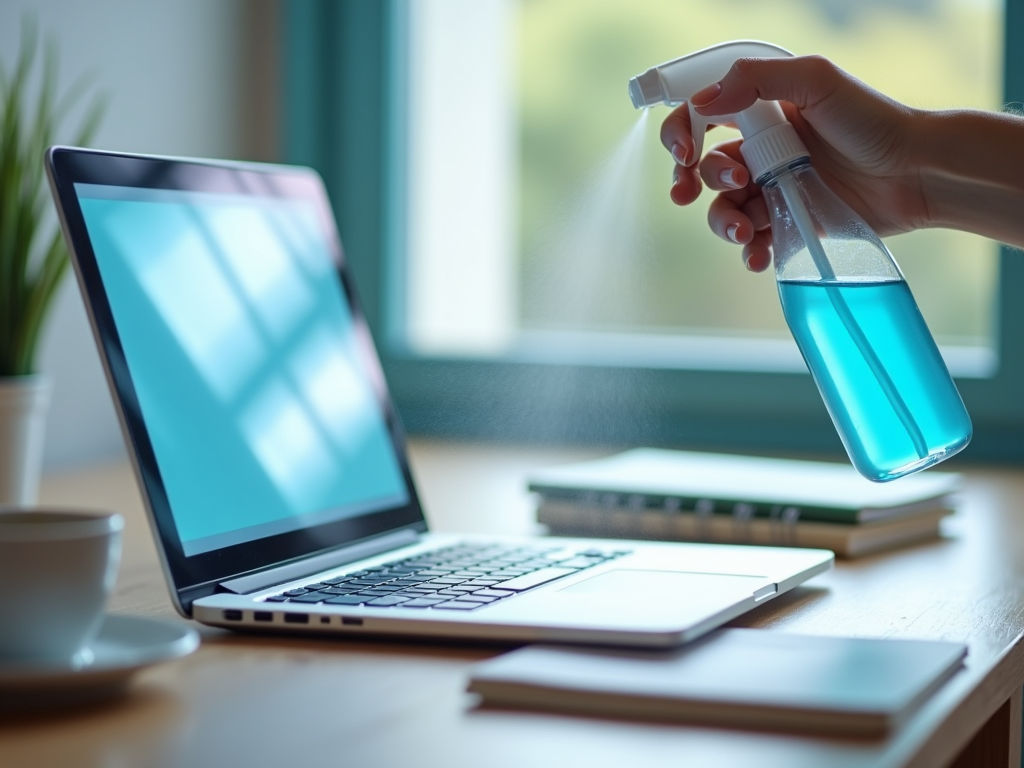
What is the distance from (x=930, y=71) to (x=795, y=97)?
3.16 feet

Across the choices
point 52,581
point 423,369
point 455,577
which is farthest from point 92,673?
point 423,369

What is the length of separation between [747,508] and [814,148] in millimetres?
292

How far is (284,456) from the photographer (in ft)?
2.89

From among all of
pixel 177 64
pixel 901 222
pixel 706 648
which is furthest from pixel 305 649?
pixel 177 64

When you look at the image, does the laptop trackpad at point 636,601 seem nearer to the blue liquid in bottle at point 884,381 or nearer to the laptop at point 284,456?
the laptop at point 284,456

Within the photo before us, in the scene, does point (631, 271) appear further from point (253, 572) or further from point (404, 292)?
point (253, 572)

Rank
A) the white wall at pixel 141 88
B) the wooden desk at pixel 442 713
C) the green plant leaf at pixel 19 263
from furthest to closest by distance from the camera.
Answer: the white wall at pixel 141 88 → the green plant leaf at pixel 19 263 → the wooden desk at pixel 442 713

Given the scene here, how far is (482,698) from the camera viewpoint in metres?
0.59

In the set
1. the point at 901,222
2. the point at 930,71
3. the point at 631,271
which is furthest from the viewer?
the point at 631,271

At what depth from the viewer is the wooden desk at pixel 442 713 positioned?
0.52 metres

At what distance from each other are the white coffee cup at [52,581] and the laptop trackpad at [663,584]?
0.29m

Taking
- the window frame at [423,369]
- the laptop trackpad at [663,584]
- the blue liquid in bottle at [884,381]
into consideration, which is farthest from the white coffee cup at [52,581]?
the window frame at [423,369]

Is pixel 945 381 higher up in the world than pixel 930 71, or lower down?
lower down

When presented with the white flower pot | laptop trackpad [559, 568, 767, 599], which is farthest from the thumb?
the white flower pot
